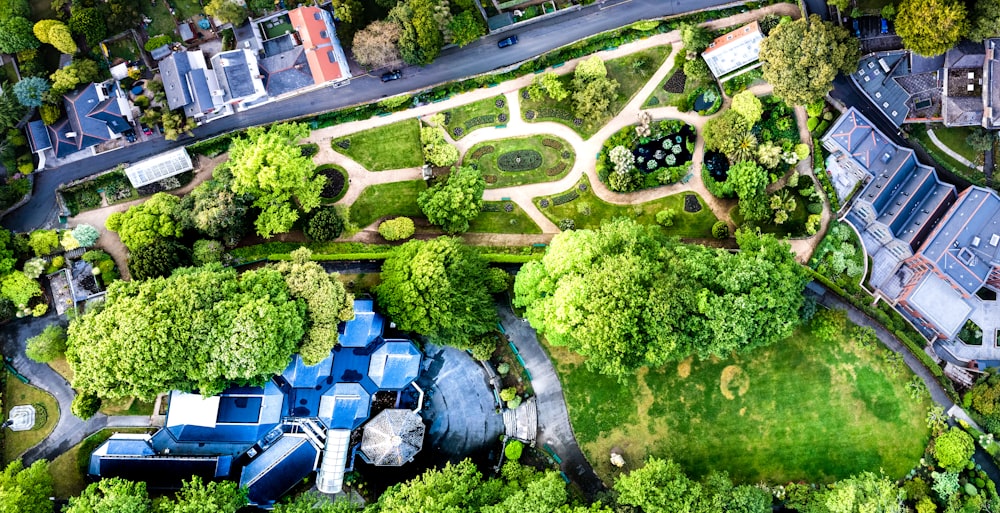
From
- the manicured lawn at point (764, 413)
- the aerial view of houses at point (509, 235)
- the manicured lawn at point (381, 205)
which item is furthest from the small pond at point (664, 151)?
the manicured lawn at point (381, 205)

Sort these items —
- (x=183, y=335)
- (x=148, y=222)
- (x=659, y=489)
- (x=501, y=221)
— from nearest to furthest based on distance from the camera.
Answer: (x=183, y=335), (x=659, y=489), (x=148, y=222), (x=501, y=221)

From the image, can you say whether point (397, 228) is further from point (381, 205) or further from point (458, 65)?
point (458, 65)

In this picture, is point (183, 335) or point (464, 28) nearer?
point (183, 335)

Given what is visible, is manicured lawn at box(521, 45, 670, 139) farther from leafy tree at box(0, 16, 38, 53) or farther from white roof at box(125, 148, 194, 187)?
leafy tree at box(0, 16, 38, 53)

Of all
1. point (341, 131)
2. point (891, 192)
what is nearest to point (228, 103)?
point (341, 131)

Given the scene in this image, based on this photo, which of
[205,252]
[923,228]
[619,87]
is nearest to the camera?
[205,252]

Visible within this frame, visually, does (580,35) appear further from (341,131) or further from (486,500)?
(486,500)

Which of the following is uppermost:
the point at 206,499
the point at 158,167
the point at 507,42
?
the point at 507,42

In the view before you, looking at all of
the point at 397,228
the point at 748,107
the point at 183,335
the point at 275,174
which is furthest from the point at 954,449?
the point at 183,335

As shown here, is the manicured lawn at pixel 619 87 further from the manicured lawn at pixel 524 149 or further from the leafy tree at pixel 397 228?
the leafy tree at pixel 397 228
